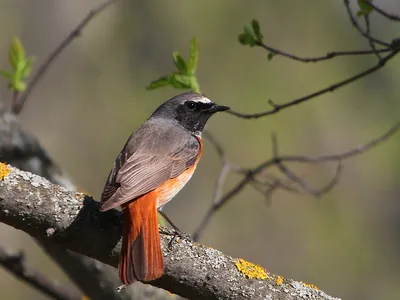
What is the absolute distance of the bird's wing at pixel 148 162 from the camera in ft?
10.9

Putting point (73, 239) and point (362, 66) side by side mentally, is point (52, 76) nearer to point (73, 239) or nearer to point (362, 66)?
point (362, 66)

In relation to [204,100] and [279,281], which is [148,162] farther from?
[279,281]

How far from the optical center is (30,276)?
4.05 meters

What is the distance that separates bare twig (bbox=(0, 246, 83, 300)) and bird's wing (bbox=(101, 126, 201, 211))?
84 centimetres

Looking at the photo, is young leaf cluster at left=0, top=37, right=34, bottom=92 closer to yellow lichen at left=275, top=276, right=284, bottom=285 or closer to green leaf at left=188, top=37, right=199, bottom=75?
green leaf at left=188, top=37, right=199, bottom=75

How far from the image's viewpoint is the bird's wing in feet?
10.9

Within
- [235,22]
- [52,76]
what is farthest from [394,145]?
[52,76]

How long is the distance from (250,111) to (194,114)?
5.59m

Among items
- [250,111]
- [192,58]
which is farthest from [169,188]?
[250,111]

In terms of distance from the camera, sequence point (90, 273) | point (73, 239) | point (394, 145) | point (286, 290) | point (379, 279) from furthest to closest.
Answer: point (394, 145), point (379, 279), point (90, 273), point (286, 290), point (73, 239)

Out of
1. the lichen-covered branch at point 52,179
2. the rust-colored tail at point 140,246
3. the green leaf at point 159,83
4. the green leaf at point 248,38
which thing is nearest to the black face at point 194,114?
the lichen-covered branch at point 52,179

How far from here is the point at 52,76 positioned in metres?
10.6

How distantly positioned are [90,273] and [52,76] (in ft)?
23.3

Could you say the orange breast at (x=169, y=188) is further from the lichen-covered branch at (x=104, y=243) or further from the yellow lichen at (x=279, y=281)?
the yellow lichen at (x=279, y=281)
